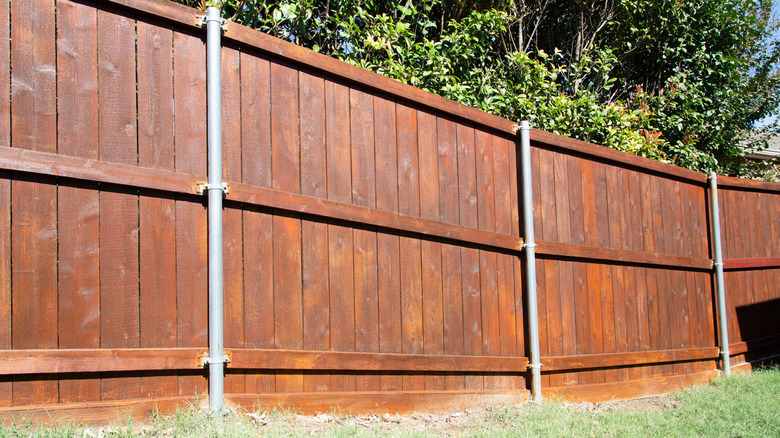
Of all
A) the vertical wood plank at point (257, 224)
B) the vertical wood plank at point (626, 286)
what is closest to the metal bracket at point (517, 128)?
the vertical wood plank at point (626, 286)

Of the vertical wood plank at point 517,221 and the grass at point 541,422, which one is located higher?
the vertical wood plank at point 517,221

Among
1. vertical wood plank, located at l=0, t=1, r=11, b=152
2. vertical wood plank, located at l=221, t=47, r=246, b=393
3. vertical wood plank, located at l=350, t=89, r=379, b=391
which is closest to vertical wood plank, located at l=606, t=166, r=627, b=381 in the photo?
vertical wood plank, located at l=350, t=89, r=379, b=391

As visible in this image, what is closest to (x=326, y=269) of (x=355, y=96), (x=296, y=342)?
(x=296, y=342)

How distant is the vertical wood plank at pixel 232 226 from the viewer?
3236 millimetres

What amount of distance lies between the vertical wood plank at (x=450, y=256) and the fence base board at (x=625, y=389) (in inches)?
40.0

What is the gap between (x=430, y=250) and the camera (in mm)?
4262

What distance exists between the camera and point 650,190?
614 centimetres

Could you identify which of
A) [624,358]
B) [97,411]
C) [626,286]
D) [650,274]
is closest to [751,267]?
[650,274]

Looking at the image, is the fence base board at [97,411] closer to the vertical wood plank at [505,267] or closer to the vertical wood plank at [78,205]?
the vertical wood plank at [78,205]

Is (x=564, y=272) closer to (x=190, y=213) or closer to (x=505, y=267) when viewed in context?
(x=505, y=267)

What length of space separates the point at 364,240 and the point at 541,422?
162 cm

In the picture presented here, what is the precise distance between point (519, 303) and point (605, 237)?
1.22 metres

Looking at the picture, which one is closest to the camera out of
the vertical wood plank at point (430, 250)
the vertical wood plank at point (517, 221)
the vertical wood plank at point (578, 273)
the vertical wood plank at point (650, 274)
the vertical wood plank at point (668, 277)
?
the vertical wood plank at point (430, 250)

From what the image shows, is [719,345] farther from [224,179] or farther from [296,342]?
[224,179]
